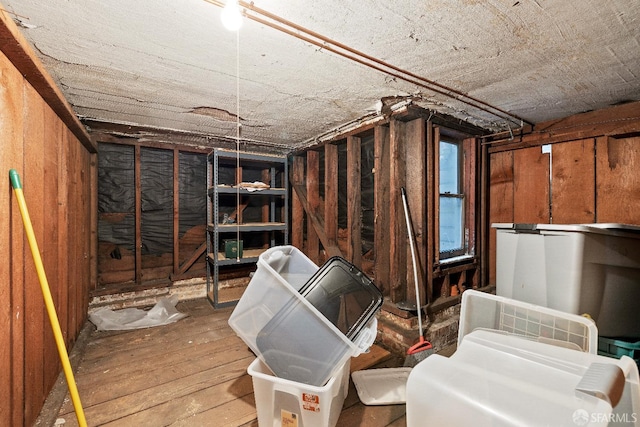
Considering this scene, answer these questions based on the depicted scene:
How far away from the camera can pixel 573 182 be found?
7.32 feet

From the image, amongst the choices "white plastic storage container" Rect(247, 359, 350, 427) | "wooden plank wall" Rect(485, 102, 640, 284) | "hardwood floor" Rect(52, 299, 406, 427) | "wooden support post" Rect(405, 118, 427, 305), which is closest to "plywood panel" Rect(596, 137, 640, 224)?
"wooden plank wall" Rect(485, 102, 640, 284)

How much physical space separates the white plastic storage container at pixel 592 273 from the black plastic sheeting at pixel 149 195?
321 cm

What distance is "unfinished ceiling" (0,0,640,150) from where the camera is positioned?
1.05m

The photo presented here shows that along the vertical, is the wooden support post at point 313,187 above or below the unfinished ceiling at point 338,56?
below

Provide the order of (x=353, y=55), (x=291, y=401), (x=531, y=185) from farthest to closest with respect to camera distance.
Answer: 1. (x=531, y=185)
2. (x=353, y=55)
3. (x=291, y=401)

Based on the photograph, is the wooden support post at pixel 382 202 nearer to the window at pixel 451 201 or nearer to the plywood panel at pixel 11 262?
the window at pixel 451 201

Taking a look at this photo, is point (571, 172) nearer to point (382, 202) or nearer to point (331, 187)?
point (382, 202)

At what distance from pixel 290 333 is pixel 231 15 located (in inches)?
48.6

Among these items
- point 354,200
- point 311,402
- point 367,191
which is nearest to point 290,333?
point 311,402

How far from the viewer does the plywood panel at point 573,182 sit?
7.06 feet

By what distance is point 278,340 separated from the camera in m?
1.14

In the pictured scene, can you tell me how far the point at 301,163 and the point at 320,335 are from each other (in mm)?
2584

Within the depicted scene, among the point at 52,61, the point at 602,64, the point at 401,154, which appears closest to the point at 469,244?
the point at 401,154

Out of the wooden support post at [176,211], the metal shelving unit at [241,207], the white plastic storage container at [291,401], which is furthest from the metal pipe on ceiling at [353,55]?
the wooden support post at [176,211]
